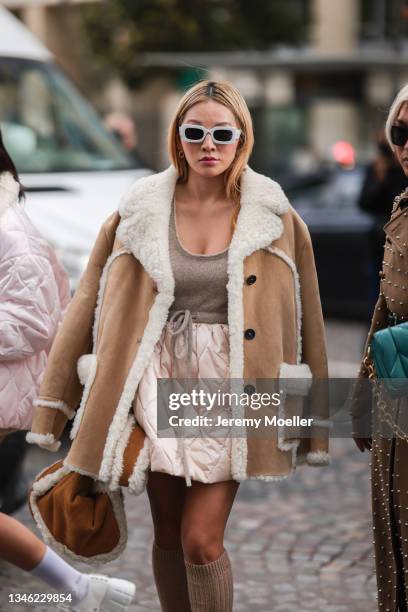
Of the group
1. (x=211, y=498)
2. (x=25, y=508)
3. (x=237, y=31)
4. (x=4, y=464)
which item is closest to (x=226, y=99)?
(x=211, y=498)

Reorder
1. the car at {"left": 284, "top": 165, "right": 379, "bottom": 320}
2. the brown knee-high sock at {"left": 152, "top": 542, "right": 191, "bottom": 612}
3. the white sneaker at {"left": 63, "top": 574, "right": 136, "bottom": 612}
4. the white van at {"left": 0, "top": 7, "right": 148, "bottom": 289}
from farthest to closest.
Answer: the car at {"left": 284, "top": 165, "right": 379, "bottom": 320} < the white van at {"left": 0, "top": 7, "right": 148, "bottom": 289} < the white sneaker at {"left": 63, "top": 574, "right": 136, "bottom": 612} < the brown knee-high sock at {"left": 152, "top": 542, "right": 191, "bottom": 612}

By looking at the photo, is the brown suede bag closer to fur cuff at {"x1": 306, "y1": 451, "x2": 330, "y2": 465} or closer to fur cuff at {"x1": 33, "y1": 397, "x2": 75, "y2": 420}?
fur cuff at {"x1": 33, "y1": 397, "x2": 75, "y2": 420}

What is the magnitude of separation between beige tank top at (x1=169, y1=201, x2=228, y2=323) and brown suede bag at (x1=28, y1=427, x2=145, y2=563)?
64cm

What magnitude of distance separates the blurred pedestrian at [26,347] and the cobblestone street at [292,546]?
0.58 meters

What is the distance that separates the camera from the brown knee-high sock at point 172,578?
438 centimetres

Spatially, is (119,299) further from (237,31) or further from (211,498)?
(237,31)

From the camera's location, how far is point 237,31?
1211 inches

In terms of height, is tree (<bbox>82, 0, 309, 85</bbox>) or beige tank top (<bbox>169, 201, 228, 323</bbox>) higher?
beige tank top (<bbox>169, 201, 228, 323</bbox>)

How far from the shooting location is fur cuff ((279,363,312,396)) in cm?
419

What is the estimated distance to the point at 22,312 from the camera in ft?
14.8

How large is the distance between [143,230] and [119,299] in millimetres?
228

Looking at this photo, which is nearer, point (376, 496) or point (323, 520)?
point (376, 496)

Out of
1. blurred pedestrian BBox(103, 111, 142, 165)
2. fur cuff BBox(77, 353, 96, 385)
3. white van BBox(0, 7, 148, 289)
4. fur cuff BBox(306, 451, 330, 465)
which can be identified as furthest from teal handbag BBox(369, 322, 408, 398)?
blurred pedestrian BBox(103, 111, 142, 165)

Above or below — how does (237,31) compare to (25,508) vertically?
below
